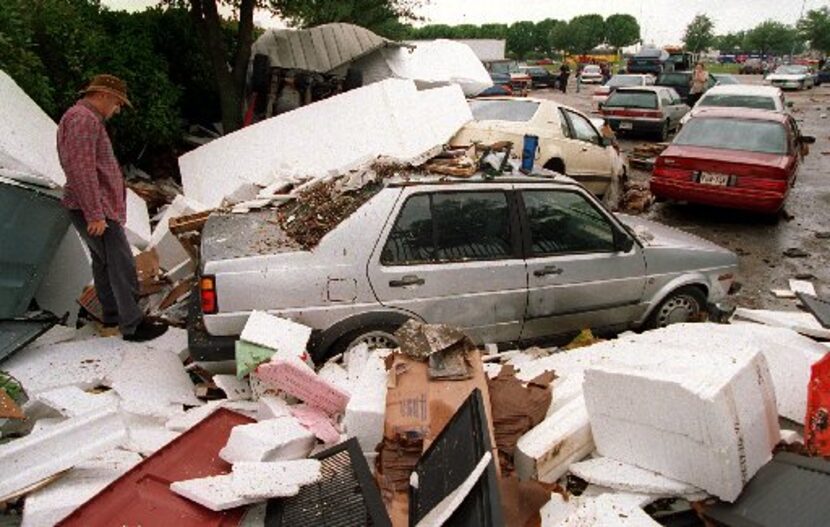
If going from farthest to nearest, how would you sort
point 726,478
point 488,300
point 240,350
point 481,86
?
1. point 481,86
2. point 488,300
3. point 240,350
4. point 726,478

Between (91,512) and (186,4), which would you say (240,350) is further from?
(186,4)

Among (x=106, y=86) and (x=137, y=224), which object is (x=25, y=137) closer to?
(x=137, y=224)

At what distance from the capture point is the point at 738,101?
14234 mm

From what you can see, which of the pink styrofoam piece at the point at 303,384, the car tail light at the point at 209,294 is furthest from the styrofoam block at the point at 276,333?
the car tail light at the point at 209,294

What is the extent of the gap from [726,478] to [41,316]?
4549mm

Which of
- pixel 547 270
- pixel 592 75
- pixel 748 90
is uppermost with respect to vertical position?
pixel 592 75

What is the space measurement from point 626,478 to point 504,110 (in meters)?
7.10

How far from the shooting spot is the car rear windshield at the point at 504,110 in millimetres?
8672

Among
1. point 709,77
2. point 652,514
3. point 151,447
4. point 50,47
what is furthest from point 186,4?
point 709,77

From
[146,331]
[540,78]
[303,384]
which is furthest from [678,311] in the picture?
[540,78]

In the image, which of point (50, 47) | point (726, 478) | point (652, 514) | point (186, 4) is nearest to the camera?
point (726, 478)

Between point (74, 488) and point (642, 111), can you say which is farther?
point (642, 111)

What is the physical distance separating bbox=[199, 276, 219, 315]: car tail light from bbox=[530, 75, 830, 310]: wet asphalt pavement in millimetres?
5291

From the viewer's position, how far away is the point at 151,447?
3.30 meters
